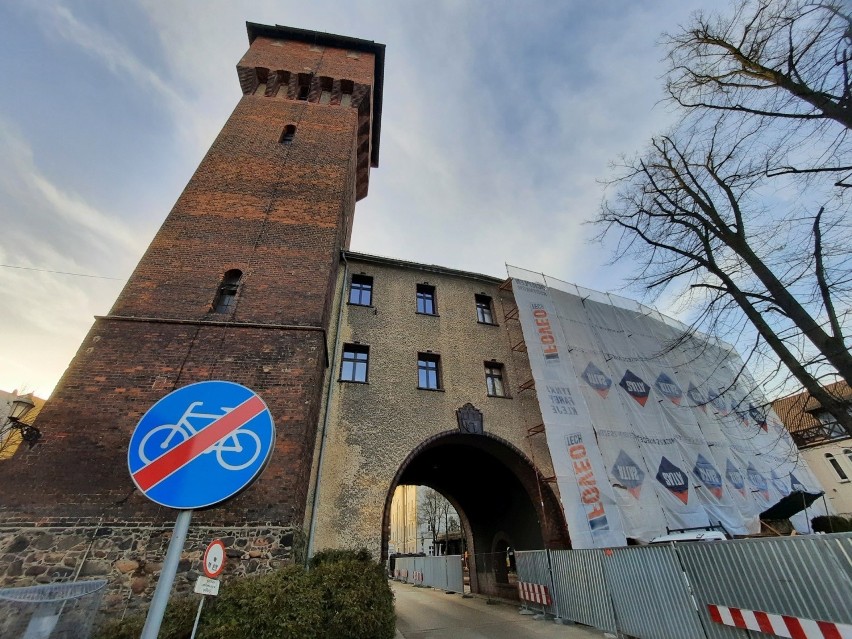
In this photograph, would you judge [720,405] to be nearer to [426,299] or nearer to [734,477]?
[734,477]

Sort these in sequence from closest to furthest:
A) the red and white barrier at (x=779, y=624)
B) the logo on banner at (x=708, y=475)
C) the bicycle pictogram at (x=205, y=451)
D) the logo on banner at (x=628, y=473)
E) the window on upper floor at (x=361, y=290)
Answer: the bicycle pictogram at (x=205, y=451) < the red and white barrier at (x=779, y=624) < the logo on banner at (x=628, y=473) < the logo on banner at (x=708, y=475) < the window on upper floor at (x=361, y=290)

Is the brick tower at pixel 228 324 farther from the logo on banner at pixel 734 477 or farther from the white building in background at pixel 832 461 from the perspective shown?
the white building in background at pixel 832 461

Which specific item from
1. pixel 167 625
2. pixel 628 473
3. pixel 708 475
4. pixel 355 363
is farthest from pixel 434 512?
pixel 167 625

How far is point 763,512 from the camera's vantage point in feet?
42.1

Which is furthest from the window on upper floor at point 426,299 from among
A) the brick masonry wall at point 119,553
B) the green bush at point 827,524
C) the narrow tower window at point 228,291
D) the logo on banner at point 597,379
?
the green bush at point 827,524

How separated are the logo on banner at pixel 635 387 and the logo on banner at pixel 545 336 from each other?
2.84 meters

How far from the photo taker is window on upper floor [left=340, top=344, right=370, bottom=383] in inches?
431

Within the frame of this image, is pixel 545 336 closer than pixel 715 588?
No

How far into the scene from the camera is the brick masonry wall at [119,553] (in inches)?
233

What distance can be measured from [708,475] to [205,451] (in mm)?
15188

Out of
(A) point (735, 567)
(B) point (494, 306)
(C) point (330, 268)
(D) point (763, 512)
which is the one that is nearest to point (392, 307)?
(C) point (330, 268)

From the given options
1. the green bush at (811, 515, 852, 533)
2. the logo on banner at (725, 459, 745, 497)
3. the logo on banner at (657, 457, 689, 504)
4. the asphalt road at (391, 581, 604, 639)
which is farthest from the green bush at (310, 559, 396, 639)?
the green bush at (811, 515, 852, 533)

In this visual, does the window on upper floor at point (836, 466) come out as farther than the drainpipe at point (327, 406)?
Yes

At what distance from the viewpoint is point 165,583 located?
69.4 inches
